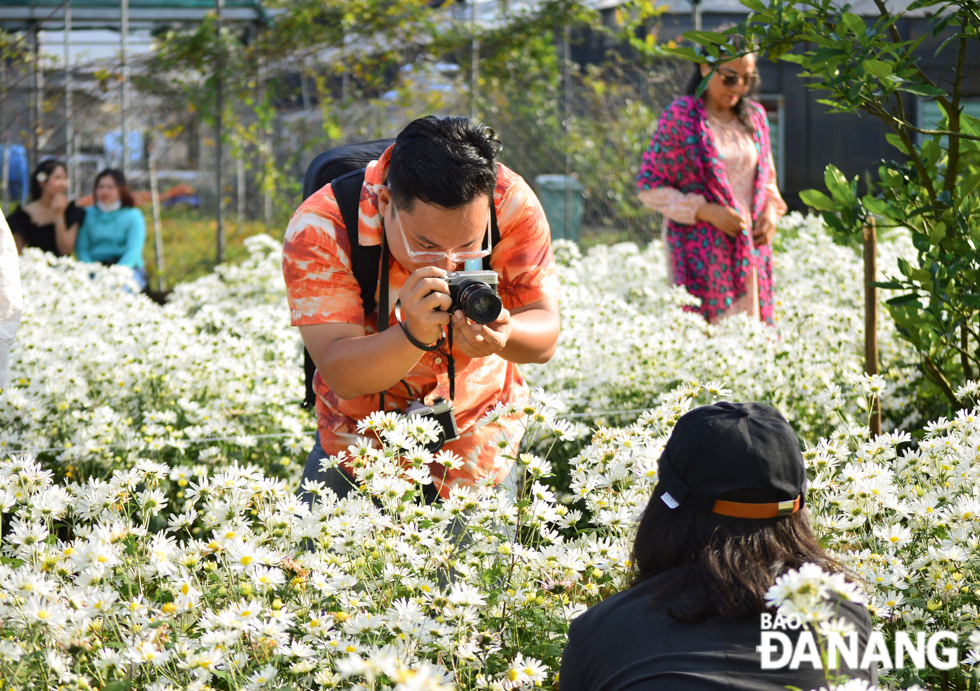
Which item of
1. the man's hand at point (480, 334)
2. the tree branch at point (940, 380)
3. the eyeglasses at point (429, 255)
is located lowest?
the tree branch at point (940, 380)

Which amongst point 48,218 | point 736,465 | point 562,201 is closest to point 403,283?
point 736,465

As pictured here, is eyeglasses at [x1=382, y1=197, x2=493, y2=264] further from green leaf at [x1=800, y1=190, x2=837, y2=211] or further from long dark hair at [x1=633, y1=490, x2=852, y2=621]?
green leaf at [x1=800, y1=190, x2=837, y2=211]

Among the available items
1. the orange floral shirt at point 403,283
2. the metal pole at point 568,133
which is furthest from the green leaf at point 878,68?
the metal pole at point 568,133

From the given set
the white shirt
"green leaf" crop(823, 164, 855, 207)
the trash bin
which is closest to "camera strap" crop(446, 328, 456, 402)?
the white shirt

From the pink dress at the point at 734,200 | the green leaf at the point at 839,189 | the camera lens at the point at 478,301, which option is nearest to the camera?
the camera lens at the point at 478,301

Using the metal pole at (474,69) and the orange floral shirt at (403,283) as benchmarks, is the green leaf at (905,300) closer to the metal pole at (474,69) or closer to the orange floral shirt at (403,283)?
the orange floral shirt at (403,283)

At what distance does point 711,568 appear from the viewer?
1472 millimetres

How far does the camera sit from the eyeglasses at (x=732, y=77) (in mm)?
4246

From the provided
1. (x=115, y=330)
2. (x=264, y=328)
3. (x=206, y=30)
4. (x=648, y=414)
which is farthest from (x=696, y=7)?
(x=648, y=414)

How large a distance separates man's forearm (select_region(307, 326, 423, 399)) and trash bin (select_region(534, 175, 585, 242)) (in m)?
6.98

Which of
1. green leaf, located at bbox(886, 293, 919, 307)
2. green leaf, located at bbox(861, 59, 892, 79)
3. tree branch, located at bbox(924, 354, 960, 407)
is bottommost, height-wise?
tree branch, located at bbox(924, 354, 960, 407)

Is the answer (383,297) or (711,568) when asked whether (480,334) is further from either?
(711,568)

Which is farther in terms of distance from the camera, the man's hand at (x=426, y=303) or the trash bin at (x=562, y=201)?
the trash bin at (x=562, y=201)

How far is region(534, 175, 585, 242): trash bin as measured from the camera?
30.3 feet
